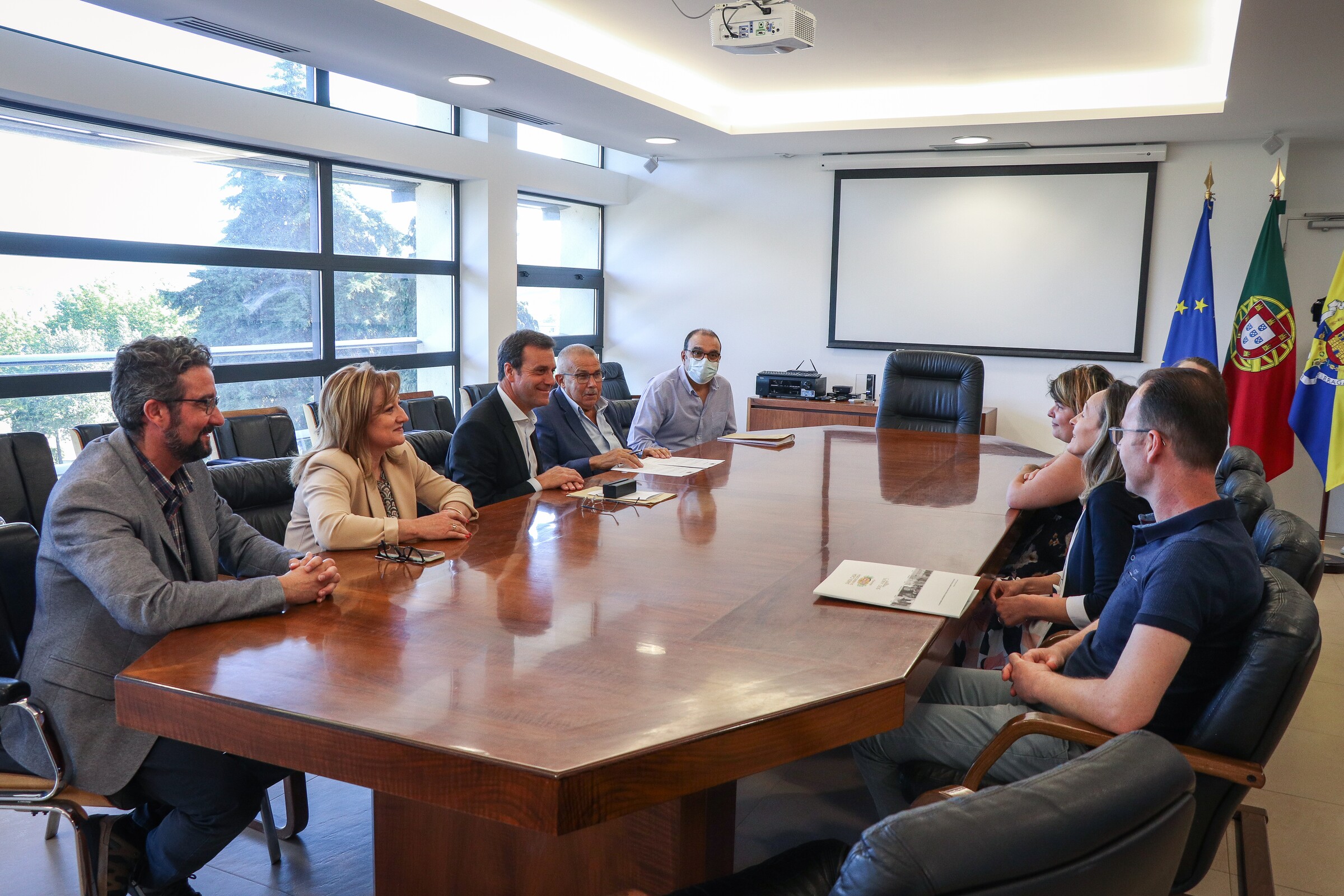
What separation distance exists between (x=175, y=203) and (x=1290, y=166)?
7121 mm

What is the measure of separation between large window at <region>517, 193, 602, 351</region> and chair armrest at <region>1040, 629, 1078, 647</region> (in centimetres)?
568

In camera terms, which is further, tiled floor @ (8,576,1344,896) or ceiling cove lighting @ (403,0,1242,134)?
ceiling cove lighting @ (403,0,1242,134)

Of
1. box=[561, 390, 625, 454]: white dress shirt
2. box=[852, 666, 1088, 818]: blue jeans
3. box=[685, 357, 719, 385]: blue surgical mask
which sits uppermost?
box=[685, 357, 719, 385]: blue surgical mask

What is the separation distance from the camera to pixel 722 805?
183 centimetres

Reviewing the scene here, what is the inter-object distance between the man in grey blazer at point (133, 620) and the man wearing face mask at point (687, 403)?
2.93m

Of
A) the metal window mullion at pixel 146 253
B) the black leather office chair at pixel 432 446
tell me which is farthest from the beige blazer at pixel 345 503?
the metal window mullion at pixel 146 253

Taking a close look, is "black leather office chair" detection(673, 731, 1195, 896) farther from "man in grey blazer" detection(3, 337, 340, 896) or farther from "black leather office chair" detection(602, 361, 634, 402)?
"black leather office chair" detection(602, 361, 634, 402)

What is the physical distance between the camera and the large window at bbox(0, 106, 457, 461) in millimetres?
4543

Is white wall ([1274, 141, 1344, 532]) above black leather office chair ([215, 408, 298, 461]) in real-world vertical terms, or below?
above

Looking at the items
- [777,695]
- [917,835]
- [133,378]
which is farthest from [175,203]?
[917,835]

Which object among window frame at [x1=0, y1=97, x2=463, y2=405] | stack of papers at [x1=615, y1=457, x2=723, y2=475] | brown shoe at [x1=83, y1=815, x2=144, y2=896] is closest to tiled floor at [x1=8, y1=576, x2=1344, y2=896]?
brown shoe at [x1=83, y1=815, x2=144, y2=896]

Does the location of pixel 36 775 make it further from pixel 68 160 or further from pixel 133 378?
pixel 68 160

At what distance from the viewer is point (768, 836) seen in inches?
102

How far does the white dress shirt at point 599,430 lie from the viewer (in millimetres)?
4203
